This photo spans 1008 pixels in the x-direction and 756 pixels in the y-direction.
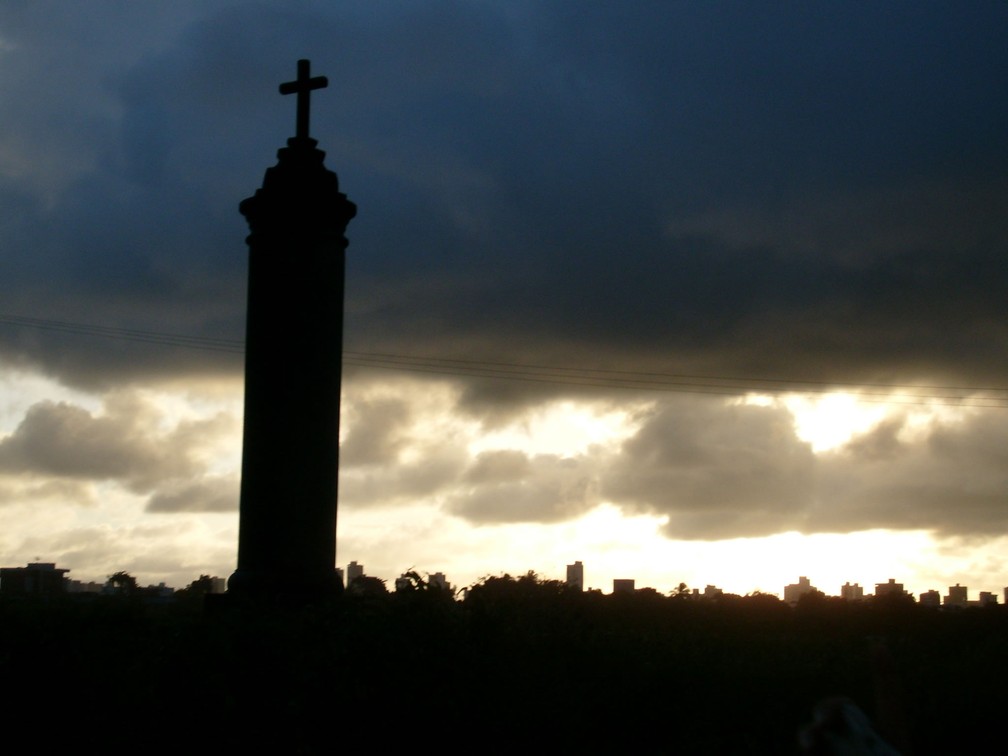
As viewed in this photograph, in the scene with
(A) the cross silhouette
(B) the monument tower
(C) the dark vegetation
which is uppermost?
(A) the cross silhouette

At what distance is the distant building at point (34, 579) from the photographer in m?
12.4

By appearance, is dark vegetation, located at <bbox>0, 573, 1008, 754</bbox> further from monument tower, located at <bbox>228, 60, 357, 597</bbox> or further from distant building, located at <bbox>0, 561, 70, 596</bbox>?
distant building, located at <bbox>0, 561, 70, 596</bbox>

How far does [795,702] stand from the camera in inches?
305

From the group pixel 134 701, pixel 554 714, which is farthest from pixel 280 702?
pixel 554 714

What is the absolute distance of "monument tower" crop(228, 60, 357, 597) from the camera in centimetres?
1000

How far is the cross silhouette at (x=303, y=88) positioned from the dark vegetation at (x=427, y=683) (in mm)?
4907

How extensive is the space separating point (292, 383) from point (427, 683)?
368cm

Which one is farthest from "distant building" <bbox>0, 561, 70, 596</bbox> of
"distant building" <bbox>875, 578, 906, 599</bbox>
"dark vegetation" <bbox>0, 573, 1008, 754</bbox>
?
"distant building" <bbox>875, 578, 906, 599</bbox>

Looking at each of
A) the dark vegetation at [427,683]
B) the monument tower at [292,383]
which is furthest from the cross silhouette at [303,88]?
the dark vegetation at [427,683]

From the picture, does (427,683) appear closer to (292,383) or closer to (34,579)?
(292,383)

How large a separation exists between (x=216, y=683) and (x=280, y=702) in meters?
0.47

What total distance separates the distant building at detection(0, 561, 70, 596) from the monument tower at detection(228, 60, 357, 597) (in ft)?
11.9

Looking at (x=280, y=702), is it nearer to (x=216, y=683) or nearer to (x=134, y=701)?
(x=216, y=683)

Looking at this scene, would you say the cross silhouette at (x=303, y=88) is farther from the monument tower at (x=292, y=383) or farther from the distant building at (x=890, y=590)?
the distant building at (x=890, y=590)
